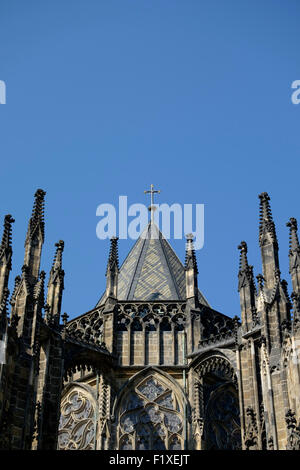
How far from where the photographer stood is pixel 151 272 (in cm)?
3353

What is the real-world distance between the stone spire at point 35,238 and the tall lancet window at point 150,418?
6262 mm

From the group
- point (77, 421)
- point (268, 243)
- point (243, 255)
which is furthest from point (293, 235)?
point (77, 421)

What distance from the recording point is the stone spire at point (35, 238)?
2559 centimetres

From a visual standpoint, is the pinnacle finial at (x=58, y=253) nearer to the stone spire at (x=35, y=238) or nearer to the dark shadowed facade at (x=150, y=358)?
the dark shadowed facade at (x=150, y=358)

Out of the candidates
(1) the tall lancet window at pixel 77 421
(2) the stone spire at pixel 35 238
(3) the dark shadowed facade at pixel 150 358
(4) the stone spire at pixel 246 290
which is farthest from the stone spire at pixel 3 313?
(4) the stone spire at pixel 246 290

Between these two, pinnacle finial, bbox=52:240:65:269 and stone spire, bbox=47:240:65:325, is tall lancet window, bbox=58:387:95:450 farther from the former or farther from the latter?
pinnacle finial, bbox=52:240:65:269

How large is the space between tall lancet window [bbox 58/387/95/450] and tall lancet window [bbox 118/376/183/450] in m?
1.11

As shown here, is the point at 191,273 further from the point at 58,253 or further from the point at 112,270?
the point at 58,253

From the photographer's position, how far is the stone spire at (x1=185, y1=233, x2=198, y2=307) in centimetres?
3071

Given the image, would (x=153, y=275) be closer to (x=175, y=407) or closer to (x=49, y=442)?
(x=175, y=407)

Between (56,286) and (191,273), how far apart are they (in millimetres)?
6018

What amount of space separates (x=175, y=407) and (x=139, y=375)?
168 cm

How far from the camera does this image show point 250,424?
77.6 feet
